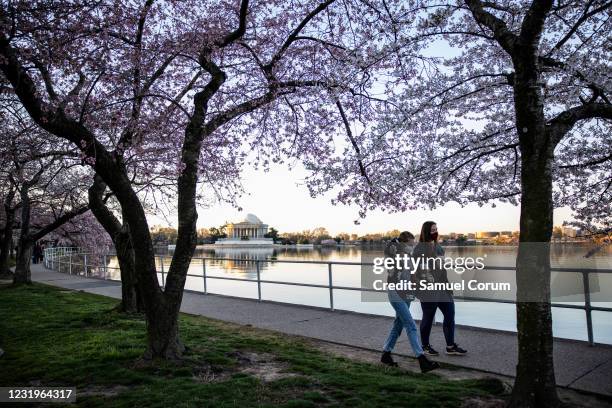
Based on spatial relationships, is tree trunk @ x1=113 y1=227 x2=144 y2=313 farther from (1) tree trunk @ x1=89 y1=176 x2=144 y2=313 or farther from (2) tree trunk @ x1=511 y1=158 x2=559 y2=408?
(2) tree trunk @ x1=511 y1=158 x2=559 y2=408

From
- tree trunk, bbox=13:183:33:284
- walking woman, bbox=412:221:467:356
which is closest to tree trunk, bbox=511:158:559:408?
walking woman, bbox=412:221:467:356

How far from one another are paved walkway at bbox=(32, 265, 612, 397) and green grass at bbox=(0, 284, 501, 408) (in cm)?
77

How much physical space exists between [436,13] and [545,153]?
2.44m

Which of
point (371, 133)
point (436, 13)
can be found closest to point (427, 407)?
point (436, 13)

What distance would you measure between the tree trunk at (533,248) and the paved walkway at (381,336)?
1.08 metres

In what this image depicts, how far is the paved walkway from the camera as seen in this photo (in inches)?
229

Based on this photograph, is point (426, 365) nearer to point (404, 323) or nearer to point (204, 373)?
point (404, 323)

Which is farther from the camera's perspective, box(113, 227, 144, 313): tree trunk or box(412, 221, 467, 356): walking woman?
box(113, 227, 144, 313): tree trunk

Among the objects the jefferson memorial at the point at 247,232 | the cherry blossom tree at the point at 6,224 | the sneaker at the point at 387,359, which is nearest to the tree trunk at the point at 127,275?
the sneaker at the point at 387,359

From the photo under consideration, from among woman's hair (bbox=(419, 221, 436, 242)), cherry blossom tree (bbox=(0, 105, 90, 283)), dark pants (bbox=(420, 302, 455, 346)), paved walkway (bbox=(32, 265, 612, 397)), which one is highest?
cherry blossom tree (bbox=(0, 105, 90, 283))

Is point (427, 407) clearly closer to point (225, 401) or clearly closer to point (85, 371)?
point (225, 401)

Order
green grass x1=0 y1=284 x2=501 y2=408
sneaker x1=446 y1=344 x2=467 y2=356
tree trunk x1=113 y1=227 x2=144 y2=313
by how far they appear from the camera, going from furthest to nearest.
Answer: tree trunk x1=113 y1=227 x2=144 y2=313 < sneaker x1=446 y1=344 x2=467 y2=356 < green grass x1=0 y1=284 x2=501 y2=408

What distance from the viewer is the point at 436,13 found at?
6.09m

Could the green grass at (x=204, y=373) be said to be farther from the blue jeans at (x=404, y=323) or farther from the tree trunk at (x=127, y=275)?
the tree trunk at (x=127, y=275)
